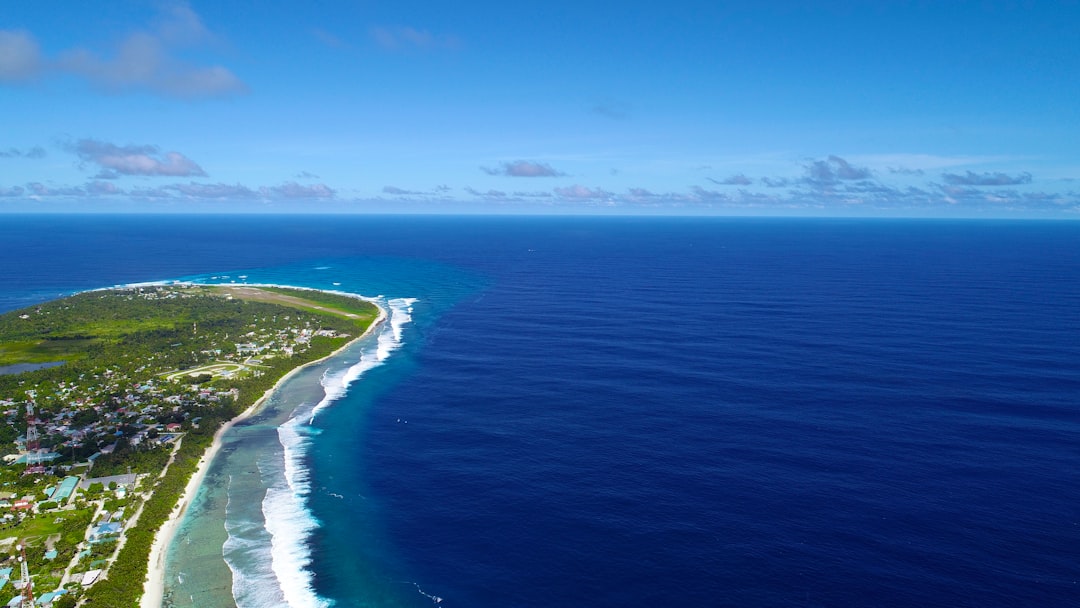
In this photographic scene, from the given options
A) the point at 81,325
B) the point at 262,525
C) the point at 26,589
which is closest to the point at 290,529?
the point at 262,525

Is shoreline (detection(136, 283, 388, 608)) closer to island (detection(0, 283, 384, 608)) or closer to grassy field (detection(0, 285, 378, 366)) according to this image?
island (detection(0, 283, 384, 608))

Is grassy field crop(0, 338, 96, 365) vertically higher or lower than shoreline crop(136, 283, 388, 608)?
higher

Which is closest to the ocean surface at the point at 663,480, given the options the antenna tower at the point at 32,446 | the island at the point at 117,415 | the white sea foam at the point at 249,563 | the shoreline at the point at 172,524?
the white sea foam at the point at 249,563

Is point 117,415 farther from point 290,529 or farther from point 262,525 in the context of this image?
point 290,529

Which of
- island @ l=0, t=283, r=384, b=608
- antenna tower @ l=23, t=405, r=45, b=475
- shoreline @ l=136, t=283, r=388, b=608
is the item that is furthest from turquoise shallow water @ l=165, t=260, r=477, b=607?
antenna tower @ l=23, t=405, r=45, b=475

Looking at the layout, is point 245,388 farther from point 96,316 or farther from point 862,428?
point 862,428

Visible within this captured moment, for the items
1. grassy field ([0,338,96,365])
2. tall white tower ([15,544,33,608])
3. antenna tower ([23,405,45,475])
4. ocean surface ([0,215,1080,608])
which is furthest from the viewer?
grassy field ([0,338,96,365])

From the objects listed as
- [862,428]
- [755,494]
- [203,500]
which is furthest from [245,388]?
[862,428]
